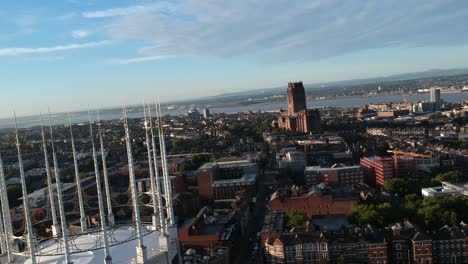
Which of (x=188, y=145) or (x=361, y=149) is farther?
(x=188, y=145)

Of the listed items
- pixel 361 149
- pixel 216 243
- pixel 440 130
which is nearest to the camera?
pixel 216 243

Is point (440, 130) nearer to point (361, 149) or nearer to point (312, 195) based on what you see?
point (361, 149)

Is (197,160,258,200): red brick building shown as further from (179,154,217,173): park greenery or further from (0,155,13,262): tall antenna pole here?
(0,155,13,262): tall antenna pole

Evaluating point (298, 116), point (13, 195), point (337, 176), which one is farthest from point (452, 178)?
point (298, 116)

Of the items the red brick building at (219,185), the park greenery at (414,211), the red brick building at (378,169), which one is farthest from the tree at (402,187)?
the red brick building at (219,185)

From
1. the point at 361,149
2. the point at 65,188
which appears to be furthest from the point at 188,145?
the point at 65,188

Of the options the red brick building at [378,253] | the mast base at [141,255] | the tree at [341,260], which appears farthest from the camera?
the red brick building at [378,253]

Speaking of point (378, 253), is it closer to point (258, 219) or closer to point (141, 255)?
point (258, 219)

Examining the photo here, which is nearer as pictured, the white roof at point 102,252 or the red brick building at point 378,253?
the white roof at point 102,252

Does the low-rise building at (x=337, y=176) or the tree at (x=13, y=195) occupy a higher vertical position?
the tree at (x=13, y=195)

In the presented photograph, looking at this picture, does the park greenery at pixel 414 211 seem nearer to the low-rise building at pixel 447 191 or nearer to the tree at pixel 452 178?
the low-rise building at pixel 447 191

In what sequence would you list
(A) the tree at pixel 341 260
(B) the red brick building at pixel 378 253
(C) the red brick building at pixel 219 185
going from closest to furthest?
(A) the tree at pixel 341 260 < (B) the red brick building at pixel 378 253 < (C) the red brick building at pixel 219 185
